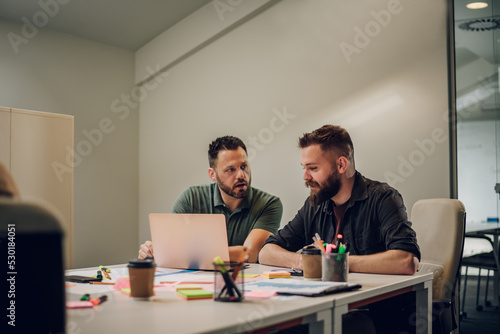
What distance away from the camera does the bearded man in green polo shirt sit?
298 centimetres

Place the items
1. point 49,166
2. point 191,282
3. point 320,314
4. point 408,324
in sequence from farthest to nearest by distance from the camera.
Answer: point 49,166, point 408,324, point 191,282, point 320,314

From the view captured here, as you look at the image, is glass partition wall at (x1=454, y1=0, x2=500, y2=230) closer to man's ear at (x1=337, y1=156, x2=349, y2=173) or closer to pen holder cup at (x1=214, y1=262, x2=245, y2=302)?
man's ear at (x1=337, y1=156, x2=349, y2=173)

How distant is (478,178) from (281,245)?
1647mm

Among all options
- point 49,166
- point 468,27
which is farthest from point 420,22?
point 49,166

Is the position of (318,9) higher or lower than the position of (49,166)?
higher

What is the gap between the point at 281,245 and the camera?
7.83ft

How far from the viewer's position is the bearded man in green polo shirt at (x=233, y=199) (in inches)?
117

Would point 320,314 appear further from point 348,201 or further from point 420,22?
point 420,22

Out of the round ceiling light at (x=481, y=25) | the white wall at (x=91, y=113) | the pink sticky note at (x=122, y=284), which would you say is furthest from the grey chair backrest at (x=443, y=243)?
the white wall at (x=91, y=113)

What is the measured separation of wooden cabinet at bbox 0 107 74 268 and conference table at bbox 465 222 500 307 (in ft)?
9.26

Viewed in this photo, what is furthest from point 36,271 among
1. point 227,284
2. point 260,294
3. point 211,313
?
point 260,294

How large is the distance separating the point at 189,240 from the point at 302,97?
2211mm

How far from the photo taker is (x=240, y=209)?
2992 millimetres

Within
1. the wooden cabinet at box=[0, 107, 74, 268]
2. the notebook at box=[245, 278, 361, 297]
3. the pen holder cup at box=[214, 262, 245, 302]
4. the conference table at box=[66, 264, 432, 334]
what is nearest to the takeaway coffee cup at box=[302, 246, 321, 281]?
the notebook at box=[245, 278, 361, 297]
